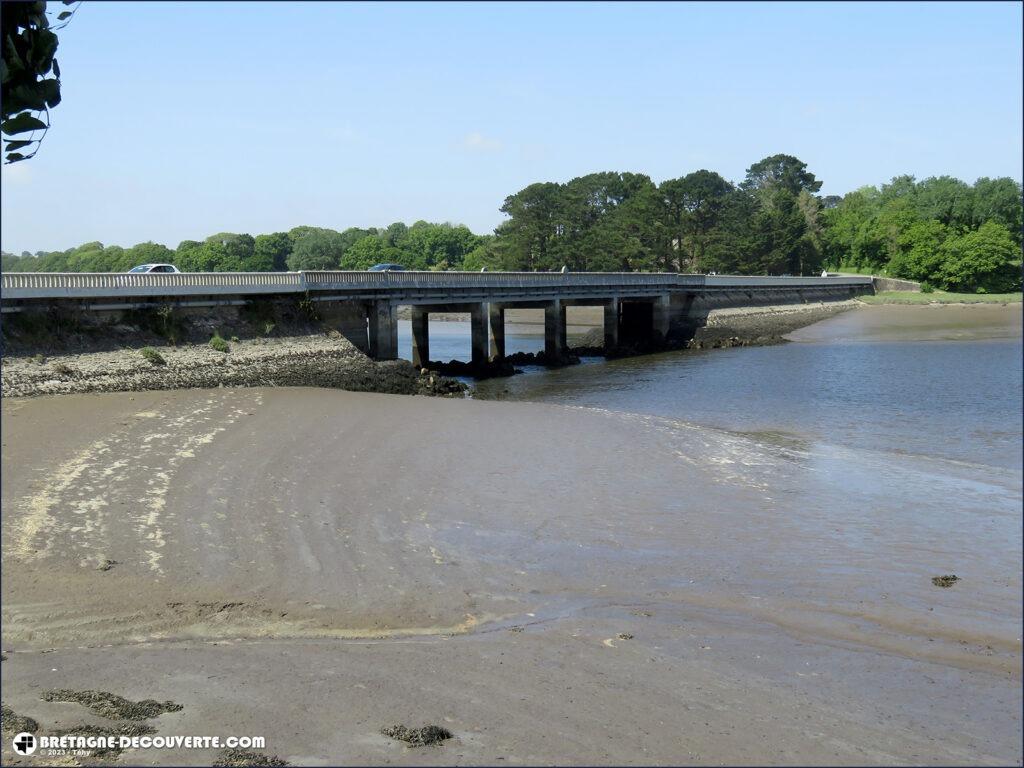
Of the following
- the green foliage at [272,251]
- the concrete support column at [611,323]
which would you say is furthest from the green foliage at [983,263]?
the green foliage at [272,251]

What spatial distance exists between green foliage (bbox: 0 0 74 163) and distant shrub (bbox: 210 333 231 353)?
28405 mm

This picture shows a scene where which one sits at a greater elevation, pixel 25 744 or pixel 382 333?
pixel 382 333

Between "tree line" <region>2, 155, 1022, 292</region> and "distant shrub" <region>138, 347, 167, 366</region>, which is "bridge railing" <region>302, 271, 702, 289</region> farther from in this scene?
"tree line" <region>2, 155, 1022, 292</region>

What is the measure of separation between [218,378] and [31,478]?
14336 mm

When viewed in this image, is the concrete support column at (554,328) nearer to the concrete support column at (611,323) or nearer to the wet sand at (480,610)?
the concrete support column at (611,323)

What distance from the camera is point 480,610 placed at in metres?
11.4

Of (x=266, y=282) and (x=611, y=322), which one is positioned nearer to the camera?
(x=266, y=282)

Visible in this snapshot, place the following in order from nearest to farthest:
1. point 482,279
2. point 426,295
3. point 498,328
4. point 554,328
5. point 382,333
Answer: point 382,333
point 426,295
point 482,279
point 498,328
point 554,328

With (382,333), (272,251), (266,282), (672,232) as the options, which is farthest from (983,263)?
(272,251)

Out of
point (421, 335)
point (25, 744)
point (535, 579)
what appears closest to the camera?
point (25, 744)

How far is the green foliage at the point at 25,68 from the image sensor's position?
4.83 m

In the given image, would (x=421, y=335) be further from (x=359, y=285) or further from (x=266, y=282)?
(x=266, y=282)

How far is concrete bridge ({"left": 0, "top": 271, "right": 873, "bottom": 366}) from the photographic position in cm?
2973

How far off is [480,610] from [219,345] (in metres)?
23.6
